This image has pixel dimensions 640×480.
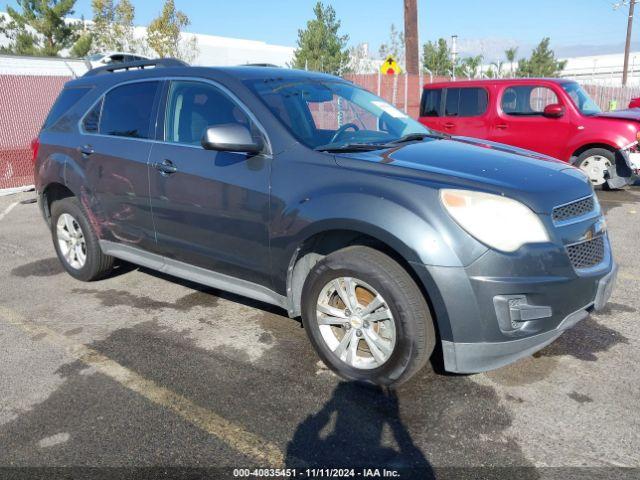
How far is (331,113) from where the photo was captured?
3.95m

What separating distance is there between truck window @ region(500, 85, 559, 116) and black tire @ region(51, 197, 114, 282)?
272 inches

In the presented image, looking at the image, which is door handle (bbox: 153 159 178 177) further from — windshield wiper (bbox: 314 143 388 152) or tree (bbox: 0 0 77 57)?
tree (bbox: 0 0 77 57)

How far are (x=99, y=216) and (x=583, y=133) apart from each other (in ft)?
23.8

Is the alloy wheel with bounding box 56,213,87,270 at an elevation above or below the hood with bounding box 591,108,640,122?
below

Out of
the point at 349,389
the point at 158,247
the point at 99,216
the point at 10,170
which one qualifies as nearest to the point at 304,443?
the point at 349,389

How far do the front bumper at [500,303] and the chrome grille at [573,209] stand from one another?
0.22 metres

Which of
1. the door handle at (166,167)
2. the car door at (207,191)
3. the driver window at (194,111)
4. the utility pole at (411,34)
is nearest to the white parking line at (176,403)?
the car door at (207,191)

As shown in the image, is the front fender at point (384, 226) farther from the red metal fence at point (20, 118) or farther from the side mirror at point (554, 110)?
the red metal fence at point (20, 118)

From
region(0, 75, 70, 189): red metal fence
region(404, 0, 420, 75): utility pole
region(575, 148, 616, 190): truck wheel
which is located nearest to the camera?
region(575, 148, 616, 190): truck wheel

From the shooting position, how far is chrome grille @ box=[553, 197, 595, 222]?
2.91m

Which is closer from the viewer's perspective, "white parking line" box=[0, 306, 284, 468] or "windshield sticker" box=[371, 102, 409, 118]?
"white parking line" box=[0, 306, 284, 468]

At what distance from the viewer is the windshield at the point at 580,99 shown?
350 inches

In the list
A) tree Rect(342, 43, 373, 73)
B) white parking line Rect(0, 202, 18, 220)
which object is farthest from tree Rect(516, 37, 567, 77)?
white parking line Rect(0, 202, 18, 220)

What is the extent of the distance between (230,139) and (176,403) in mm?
1524
